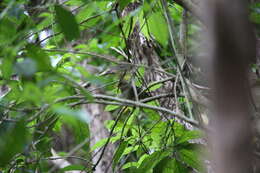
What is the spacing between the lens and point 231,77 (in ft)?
0.99

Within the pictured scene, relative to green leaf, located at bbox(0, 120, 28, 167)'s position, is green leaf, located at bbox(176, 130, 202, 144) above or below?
below

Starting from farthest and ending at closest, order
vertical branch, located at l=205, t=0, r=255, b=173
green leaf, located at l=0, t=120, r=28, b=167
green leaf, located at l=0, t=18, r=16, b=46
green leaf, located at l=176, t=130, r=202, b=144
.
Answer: green leaf, located at l=176, t=130, r=202, b=144
green leaf, located at l=0, t=18, r=16, b=46
green leaf, located at l=0, t=120, r=28, b=167
vertical branch, located at l=205, t=0, r=255, b=173

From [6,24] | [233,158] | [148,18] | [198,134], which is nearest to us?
[233,158]

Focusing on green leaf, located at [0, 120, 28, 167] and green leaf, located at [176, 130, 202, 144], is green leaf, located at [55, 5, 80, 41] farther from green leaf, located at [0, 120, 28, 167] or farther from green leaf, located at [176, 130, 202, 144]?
green leaf, located at [176, 130, 202, 144]

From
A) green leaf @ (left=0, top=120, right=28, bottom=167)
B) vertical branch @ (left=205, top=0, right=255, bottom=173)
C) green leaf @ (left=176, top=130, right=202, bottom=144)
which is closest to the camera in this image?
vertical branch @ (left=205, top=0, right=255, bottom=173)

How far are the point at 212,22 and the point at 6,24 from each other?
1.70 ft

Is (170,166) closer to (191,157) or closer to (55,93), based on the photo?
(191,157)

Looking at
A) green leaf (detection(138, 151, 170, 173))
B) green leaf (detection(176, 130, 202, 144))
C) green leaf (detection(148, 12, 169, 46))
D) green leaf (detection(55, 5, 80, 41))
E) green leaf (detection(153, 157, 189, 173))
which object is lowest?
green leaf (detection(153, 157, 189, 173))

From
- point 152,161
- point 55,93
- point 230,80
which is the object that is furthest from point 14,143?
point 152,161

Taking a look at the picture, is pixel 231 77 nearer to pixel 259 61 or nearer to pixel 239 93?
pixel 239 93

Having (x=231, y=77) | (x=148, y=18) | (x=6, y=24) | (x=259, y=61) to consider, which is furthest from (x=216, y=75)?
(x=259, y=61)

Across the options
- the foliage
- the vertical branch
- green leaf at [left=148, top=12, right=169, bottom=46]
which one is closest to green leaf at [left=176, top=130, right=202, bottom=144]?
the foliage

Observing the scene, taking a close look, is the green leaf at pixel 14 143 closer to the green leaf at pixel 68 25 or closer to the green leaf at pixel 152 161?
the green leaf at pixel 68 25

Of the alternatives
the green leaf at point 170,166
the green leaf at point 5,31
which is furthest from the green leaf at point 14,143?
the green leaf at point 170,166
